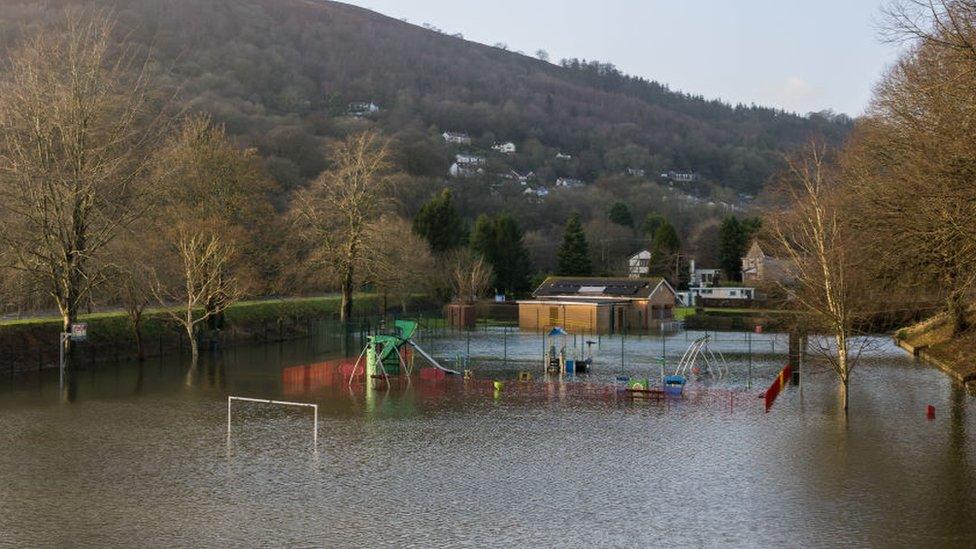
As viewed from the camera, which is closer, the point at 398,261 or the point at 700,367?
the point at 700,367

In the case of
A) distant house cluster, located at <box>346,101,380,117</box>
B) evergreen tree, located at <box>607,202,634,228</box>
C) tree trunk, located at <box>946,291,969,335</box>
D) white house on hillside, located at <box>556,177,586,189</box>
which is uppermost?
distant house cluster, located at <box>346,101,380,117</box>

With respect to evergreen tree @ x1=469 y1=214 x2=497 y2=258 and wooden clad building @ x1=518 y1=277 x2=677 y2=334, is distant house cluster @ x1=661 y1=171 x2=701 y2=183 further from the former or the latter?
wooden clad building @ x1=518 y1=277 x2=677 y2=334

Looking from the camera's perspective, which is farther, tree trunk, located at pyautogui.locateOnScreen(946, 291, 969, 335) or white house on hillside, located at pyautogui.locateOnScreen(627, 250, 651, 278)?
white house on hillside, located at pyautogui.locateOnScreen(627, 250, 651, 278)

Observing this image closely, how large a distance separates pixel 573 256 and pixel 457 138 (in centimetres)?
9523

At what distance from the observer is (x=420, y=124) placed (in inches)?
6777

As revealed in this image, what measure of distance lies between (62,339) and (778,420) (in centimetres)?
2512

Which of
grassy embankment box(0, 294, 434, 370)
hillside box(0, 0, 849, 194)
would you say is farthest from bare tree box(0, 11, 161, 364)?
hillside box(0, 0, 849, 194)

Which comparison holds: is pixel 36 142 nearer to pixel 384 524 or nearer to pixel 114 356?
pixel 114 356

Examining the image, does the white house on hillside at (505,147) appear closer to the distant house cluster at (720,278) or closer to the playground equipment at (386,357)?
the distant house cluster at (720,278)

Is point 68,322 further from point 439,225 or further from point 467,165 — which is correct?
point 467,165

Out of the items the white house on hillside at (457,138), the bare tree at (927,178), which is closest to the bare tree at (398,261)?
the bare tree at (927,178)

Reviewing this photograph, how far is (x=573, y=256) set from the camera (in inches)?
3593

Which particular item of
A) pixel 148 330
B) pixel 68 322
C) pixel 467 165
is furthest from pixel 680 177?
pixel 68 322

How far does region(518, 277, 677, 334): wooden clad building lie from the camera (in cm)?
6450
